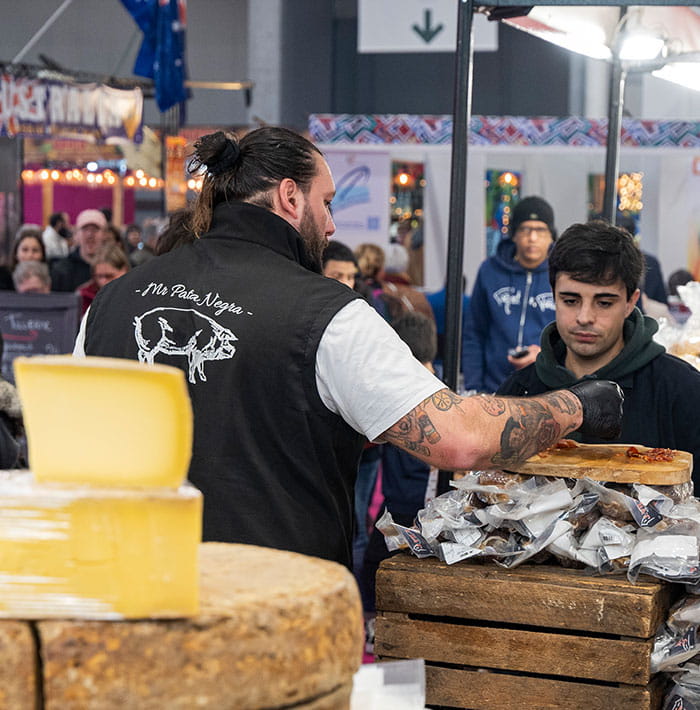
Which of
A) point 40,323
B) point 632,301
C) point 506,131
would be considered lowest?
point 40,323

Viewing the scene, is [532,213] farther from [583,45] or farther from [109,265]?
[109,265]

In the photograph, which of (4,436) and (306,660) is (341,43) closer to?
(4,436)

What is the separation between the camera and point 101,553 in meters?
1.05

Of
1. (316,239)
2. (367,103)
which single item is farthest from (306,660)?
(367,103)

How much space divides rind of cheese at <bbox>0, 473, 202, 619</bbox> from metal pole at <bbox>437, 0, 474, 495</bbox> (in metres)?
2.10

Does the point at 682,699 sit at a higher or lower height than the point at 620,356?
lower

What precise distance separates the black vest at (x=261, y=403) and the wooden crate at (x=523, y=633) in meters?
0.20

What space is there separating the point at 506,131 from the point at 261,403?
8.77 metres

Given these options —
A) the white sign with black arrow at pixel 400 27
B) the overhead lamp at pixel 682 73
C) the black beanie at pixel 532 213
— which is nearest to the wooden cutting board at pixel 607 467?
the overhead lamp at pixel 682 73

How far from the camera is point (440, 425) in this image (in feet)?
6.39

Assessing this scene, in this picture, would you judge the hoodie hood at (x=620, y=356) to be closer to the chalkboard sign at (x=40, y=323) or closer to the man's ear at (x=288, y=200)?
the man's ear at (x=288, y=200)

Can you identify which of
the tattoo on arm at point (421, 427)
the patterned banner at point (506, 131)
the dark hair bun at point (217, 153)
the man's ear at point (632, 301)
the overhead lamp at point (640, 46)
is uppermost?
the overhead lamp at point (640, 46)

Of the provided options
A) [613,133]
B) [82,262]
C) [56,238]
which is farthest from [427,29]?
[56,238]

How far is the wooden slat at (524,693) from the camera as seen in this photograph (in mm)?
2082
